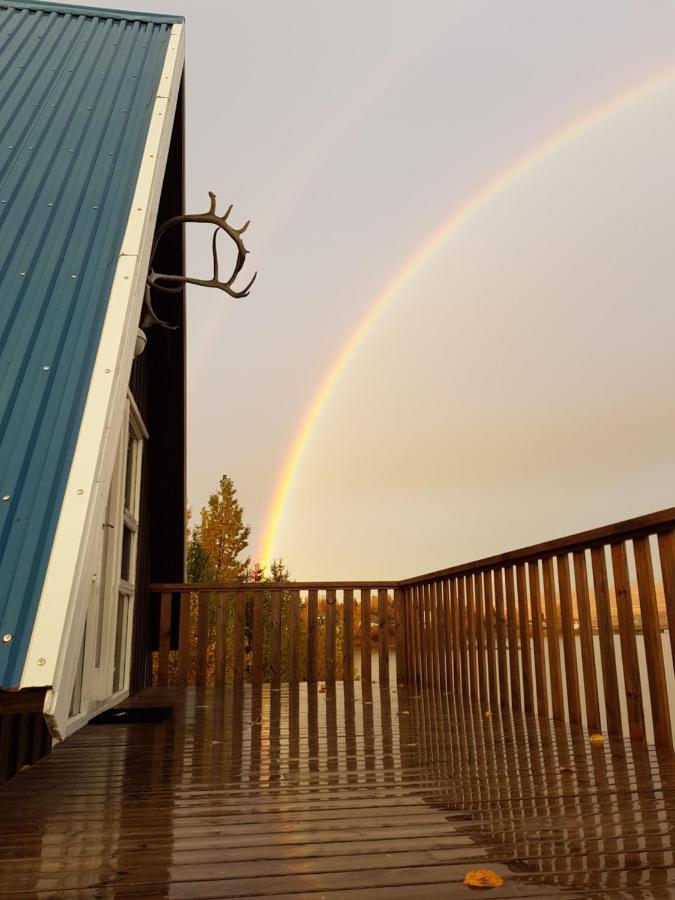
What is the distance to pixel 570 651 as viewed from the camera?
9.52 ft

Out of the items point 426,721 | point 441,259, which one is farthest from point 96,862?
point 441,259

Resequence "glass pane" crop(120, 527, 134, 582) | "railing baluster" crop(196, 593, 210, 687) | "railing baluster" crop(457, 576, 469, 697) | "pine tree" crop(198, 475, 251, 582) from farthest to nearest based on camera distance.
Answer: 1. "pine tree" crop(198, 475, 251, 582)
2. "railing baluster" crop(196, 593, 210, 687)
3. "glass pane" crop(120, 527, 134, 582)
4. "railing baluster" crop(457, 576, 469, 697)

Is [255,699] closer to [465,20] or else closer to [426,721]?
[426,721]

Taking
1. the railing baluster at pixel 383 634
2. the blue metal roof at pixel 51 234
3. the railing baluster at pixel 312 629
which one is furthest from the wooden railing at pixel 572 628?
the blue metal roof at pixel 51 234

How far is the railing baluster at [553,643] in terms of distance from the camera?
3.06 meters

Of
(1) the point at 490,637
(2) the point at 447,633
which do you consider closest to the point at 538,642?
(1) the point at 490,637

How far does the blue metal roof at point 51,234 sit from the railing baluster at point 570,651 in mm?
2308

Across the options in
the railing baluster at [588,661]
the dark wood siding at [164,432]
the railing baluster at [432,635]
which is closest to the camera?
the railing baluster at [588,661]

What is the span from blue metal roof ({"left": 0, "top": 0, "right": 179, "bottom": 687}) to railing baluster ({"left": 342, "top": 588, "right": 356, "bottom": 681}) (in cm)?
365

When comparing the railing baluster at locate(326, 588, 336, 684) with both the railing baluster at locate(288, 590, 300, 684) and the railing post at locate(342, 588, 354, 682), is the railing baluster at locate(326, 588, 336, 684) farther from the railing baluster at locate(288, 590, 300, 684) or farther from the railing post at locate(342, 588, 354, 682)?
the railing baluster at locate(288, 590, 300, 684)

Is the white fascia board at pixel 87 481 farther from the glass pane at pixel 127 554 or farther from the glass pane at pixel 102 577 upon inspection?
the glass pane at pixel 127 554

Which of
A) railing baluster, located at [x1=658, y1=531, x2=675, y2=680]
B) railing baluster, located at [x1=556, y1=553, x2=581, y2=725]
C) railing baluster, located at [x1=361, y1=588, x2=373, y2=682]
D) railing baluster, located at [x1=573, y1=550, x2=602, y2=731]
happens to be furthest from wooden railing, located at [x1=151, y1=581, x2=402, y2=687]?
railing baluster, located at [x1=658, y1=531, x2=675, y2=680]

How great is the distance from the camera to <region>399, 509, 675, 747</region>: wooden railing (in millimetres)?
2389

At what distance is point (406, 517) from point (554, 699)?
22057mm
